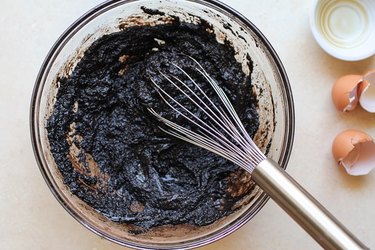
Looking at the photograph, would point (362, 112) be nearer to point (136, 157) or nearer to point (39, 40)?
point (136, 157)

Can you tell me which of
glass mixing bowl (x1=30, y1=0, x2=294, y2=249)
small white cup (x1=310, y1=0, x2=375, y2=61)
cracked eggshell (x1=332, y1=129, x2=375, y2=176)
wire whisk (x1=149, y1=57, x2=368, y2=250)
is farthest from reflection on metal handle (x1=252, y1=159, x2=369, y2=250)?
small white cup (x1=310, y1=0, x2=375, y2=61)

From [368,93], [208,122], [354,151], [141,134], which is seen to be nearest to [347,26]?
[368,93]

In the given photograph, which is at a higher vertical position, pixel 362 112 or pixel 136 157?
pixel 136 157

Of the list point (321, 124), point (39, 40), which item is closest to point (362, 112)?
point (321, 124)

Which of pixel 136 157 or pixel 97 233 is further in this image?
pixel 136 157

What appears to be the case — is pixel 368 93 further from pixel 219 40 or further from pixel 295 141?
pixel 219 40

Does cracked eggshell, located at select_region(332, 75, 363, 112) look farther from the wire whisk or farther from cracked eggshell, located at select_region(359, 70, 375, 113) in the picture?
the wire whisk

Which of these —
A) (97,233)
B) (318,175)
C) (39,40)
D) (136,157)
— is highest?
(39,40)
